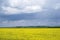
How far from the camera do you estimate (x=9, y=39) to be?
35.0 feet

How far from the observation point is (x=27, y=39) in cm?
1017

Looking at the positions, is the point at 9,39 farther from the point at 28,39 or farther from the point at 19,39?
the point at 28,39

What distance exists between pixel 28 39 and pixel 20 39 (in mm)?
625

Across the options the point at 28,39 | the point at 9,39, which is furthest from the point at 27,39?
the point at 9,39

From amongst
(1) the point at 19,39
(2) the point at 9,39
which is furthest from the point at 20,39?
(2) the point at 9,39

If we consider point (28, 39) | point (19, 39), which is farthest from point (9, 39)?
point (28, 39)

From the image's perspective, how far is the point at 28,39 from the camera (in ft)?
33.1

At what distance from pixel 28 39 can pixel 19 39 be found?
681 mm

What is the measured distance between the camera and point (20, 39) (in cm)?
1045

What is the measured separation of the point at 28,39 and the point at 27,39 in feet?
0.35

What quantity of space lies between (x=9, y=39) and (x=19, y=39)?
0.68 metres

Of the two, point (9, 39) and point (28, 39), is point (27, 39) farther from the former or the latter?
point (9, 39)

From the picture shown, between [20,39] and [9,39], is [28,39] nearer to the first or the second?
[20,39]

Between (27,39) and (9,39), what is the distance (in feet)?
4.12
